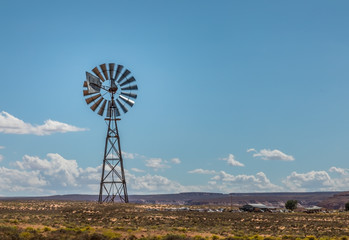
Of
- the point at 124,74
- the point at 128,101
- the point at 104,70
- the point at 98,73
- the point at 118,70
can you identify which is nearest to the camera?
the point at 104,70

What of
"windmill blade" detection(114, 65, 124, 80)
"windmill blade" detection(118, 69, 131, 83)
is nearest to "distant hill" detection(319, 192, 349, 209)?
"windmill blade" detection(118, 69, 131, 83)

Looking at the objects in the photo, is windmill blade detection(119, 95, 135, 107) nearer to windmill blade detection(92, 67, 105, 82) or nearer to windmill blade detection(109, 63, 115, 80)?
windmill blade detection(109, 63, 115, 80)

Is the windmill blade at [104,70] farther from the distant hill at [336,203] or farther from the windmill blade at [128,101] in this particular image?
the distant hill at [336,203]

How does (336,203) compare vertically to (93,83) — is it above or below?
below

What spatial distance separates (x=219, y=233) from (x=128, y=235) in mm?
9689

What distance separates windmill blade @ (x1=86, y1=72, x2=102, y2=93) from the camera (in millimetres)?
69375

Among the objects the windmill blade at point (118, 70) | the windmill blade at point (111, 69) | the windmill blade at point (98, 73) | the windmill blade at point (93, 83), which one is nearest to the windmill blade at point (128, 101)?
the windmill blade at point (118, 70)

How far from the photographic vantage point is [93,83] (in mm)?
70125

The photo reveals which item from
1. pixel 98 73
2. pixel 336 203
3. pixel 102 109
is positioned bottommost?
pixel 336 203

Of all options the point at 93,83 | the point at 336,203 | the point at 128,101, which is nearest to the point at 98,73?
the point at 93,83

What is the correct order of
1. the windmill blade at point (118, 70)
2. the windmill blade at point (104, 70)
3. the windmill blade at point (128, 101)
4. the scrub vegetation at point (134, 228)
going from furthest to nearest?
the windmill blade at point (128, 101), the windmill blade at point (118, 70), the windmill blade at point (104, 70), the scrub vegetation at point (134, 228)

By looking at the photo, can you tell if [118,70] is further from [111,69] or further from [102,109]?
[102,109]

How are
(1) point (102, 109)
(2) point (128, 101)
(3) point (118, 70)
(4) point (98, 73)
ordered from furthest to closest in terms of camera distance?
(2) point (128, 101) → (1) point (102, 109) → (3) point (118, 70) → (4) point (98, 73)

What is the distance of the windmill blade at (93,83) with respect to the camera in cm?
6938
